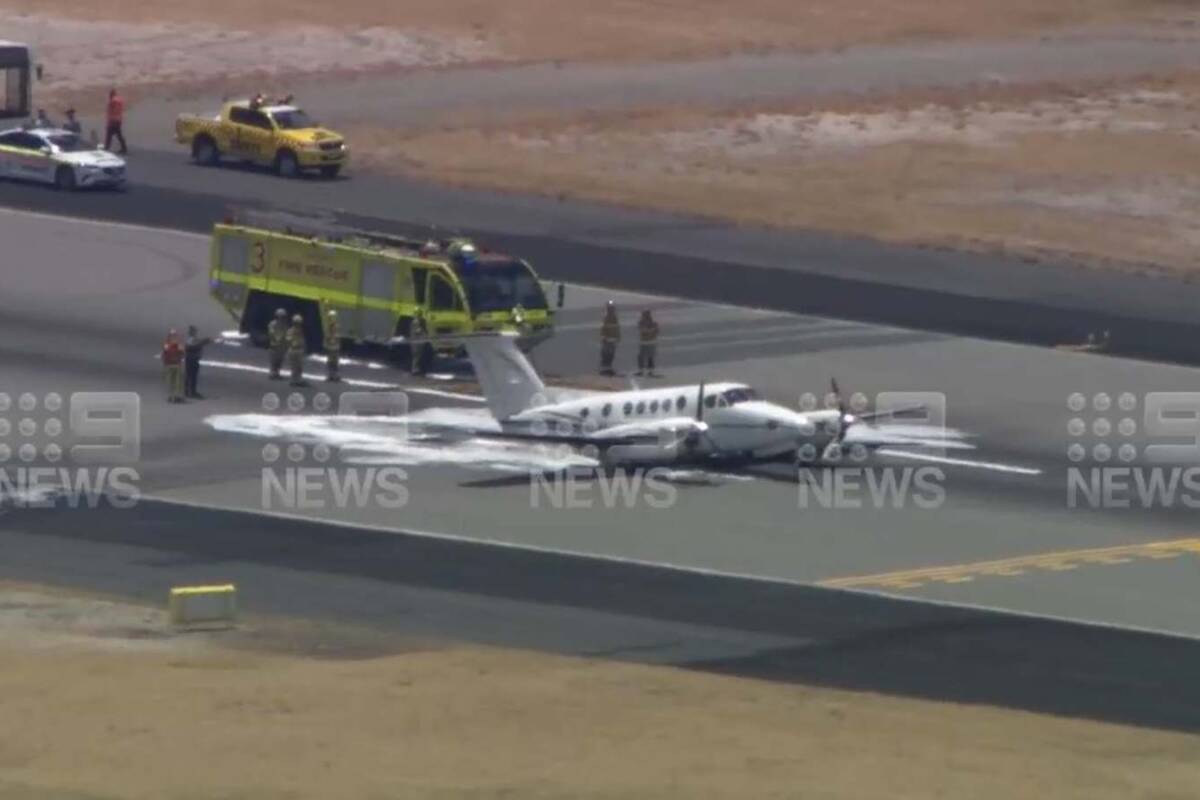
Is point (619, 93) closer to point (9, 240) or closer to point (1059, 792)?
point (9, 240)

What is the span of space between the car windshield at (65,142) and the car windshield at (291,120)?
5.80 m

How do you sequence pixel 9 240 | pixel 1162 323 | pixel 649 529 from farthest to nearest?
1. pixel 9 240
2. pixel 1162 323
3. pixel 649 529

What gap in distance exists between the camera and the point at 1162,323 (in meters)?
62.2

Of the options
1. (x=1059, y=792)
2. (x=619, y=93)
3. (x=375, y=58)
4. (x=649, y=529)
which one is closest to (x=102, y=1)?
(x=375, y=58)

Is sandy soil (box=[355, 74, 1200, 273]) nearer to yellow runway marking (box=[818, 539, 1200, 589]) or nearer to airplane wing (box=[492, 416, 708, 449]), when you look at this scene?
airplane wing (box=[492, 416, 708, 449])

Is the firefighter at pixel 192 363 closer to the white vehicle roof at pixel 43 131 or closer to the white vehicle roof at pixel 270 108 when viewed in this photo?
the white vehicle roof at pixel 43 131

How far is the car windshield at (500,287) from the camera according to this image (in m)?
55.3

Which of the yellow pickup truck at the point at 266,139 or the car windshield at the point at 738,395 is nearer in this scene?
the car windshield at the point at 738,395

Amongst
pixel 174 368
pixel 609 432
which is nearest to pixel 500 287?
pixel 174 368

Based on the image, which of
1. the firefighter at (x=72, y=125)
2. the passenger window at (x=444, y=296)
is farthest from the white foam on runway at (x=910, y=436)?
the firefighter at (x=72, y=125)

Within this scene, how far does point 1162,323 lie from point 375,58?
4456cm

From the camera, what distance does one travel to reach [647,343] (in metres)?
54.6

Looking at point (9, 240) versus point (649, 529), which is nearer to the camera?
point (649, 529)

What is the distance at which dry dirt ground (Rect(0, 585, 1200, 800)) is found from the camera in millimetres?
27484
